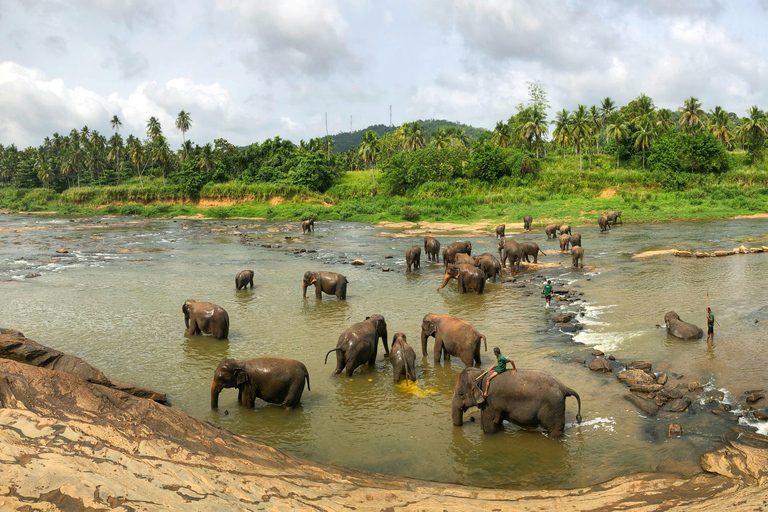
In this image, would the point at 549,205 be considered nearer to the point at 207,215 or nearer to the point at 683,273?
the point at 683,273

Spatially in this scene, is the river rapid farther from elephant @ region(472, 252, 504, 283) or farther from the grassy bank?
the grassy bank

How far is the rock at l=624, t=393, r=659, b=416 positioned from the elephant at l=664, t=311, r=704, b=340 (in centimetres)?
405

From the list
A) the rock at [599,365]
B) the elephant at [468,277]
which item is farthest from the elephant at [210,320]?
the rock at [599,365]

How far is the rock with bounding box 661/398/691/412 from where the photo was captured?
10055 mm

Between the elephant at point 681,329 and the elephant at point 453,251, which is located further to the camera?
the elephant at point 453,251

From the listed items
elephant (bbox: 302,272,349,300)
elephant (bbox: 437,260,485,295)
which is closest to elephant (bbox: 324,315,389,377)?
elephant (bbox: 302,272,349,300)

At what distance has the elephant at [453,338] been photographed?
12.4 m

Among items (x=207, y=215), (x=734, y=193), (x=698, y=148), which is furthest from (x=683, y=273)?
(x=207, y=215)

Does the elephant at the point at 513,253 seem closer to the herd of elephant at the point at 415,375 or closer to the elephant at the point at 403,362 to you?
the herd of elephant at the point at 415,375

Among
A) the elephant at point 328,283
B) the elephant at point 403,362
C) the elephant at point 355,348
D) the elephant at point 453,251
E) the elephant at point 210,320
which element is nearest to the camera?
the elephant at point 403,362

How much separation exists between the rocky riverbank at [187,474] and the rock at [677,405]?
1353mm

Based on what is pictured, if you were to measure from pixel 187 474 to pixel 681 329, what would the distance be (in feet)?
40.1

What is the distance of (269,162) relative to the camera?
82125mm

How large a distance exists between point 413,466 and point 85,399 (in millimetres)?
4805
